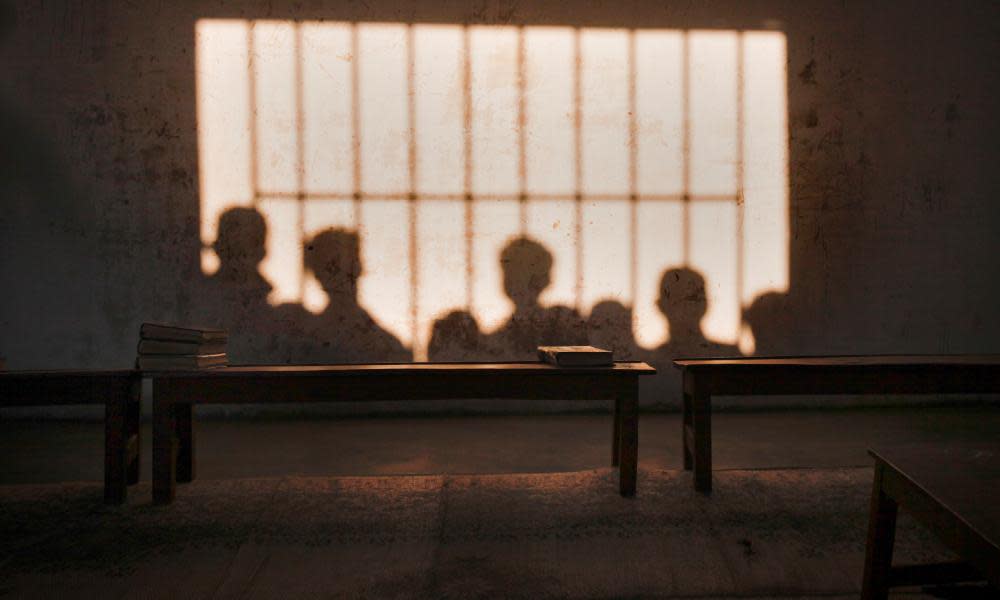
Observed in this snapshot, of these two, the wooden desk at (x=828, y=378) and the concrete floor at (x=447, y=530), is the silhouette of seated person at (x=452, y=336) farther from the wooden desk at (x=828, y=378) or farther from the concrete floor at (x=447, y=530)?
the wooden desk at (x=828, y=378)

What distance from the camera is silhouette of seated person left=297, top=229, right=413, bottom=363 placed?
4.45 m

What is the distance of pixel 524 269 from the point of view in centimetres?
454

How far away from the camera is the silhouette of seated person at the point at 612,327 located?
457 cm

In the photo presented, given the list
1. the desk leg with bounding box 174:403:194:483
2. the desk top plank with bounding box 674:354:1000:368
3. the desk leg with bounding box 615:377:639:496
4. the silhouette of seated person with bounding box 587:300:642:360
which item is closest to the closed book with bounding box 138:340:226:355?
the desk leg with bounding box 174:403:194:483

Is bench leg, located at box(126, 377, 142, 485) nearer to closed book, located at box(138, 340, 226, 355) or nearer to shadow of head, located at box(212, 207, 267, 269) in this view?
closed book, located at box(138, 340, 226, 355)

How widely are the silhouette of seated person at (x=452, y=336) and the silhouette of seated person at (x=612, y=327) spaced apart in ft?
2.45

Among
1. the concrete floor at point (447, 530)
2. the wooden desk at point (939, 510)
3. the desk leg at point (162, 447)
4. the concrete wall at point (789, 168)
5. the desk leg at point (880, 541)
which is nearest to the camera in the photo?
the wooden desk at point (939, 510)

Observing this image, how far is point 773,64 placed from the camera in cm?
459

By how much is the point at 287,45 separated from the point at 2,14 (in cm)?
180

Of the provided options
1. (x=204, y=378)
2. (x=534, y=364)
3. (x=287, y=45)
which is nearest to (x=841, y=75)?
(x=534, y=364)

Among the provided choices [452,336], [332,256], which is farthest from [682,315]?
[332,256]

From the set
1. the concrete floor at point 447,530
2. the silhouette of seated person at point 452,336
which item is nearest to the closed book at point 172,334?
the concrete floor at point 447,530

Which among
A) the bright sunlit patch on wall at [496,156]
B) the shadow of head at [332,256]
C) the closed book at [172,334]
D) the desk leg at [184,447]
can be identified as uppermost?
the bright sunlit patch on wall at [496,156]

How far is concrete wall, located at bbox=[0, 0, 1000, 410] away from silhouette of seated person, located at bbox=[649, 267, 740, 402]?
4.4 inches
